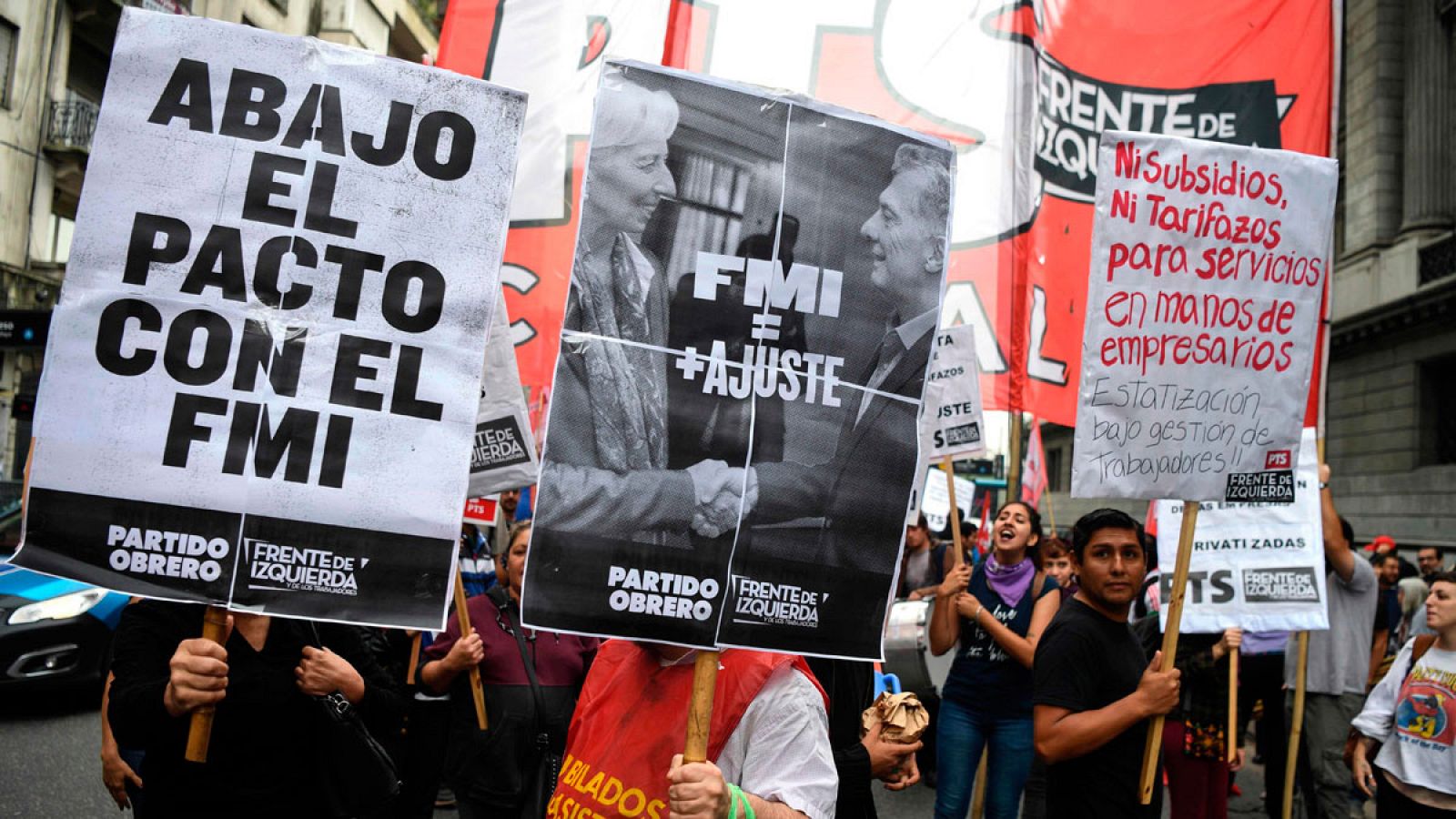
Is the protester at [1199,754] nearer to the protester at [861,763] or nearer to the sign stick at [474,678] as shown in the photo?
the protester at [861,763]

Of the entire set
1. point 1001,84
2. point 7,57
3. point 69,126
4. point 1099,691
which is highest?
point 7,57

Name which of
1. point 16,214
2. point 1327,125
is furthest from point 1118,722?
point 16,214

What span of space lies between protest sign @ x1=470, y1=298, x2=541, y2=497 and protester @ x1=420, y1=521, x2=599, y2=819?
1.35 ft

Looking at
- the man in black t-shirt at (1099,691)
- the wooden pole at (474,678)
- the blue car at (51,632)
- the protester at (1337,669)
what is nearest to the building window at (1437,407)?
the protester at (1337,669)

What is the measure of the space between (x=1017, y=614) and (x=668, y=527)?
3881 millimetres

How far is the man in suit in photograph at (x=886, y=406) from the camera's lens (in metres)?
2.77

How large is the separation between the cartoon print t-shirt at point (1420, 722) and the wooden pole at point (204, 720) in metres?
4.59

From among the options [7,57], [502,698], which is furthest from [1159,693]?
[7,57]

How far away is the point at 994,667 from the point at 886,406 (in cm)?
347

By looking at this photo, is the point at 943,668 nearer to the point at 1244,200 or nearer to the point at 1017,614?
the point at 1017,614

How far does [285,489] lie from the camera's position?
2.85m

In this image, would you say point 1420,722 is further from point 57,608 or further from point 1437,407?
point 1437,407

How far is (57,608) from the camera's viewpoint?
939cm

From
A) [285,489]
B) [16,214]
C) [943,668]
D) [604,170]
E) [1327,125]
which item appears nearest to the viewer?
[604,170]
